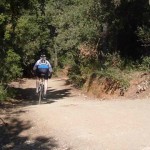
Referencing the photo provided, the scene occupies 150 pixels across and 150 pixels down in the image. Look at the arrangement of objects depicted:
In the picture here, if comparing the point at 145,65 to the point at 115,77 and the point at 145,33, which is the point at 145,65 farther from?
the point at 145,33

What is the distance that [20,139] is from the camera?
11070 millimetres

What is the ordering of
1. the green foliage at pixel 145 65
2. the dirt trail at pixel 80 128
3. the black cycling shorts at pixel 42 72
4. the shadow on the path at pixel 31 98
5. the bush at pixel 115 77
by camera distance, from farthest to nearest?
the green foliage at pixel 145 65, the bush at pixel 115 77, the shadow on the path at pixel 31 98, the black cycling shorts at pixel 42 72, the dirt trail at pixel 80 128

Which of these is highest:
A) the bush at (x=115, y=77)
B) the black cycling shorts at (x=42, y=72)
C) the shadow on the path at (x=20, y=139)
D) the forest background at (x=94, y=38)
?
the forest background at (x=94, y=38)

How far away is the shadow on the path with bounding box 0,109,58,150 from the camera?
10281 mm

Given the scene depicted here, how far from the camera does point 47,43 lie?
49188mm

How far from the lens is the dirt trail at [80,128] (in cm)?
1004

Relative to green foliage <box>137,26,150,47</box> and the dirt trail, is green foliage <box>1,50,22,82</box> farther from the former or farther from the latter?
green foliage <box>137,26,150,47</box>

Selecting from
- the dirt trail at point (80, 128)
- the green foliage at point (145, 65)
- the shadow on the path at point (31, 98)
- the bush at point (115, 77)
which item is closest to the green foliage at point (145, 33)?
the green foliage at point (145, 65)

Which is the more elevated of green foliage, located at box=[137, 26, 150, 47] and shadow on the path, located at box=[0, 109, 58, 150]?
green foliage, located at box=[137, 26, 150, 47]

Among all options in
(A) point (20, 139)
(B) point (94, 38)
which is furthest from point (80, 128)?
(B) point (94, 38)

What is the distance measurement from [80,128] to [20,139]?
157cm

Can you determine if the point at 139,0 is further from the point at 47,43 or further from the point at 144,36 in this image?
the point at 47,43

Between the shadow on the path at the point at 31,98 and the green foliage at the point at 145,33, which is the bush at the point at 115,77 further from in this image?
Result: the shadow on the path at the point at 31,98

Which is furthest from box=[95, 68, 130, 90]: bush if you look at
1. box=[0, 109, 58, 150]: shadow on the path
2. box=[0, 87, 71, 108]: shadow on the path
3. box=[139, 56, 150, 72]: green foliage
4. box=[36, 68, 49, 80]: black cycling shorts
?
box=[0, 109, 58, 150]: shadow on the path
